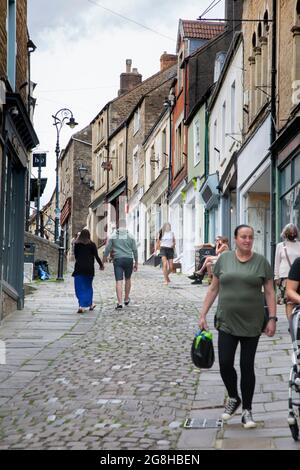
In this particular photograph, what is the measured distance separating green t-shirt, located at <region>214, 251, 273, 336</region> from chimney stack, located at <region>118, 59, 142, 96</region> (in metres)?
47.7

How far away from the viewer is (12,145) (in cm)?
1454

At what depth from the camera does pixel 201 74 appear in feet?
100

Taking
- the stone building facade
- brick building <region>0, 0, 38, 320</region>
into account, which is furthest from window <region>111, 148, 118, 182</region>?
brick building <region>0, 0, 38, 320</region>

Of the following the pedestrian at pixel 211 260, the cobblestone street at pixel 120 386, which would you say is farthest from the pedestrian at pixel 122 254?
the pedestrian at pixel 211 260

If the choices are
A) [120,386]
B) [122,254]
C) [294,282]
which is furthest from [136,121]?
[294,282]

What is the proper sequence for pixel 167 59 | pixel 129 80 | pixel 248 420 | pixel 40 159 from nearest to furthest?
pixel 248 420
pixel 40 159
pixel 167 59
pixel 129 80

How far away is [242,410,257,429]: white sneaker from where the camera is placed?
21.3 feet

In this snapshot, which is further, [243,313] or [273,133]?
[273,133]

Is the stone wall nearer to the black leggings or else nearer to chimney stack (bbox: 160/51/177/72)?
the black leggings

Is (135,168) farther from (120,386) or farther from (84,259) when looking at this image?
(120,386)

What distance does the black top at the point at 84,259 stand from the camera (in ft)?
49.8

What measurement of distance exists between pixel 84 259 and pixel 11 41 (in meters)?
4.35

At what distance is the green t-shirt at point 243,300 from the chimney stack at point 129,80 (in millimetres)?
47747

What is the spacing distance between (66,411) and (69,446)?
1224mm
